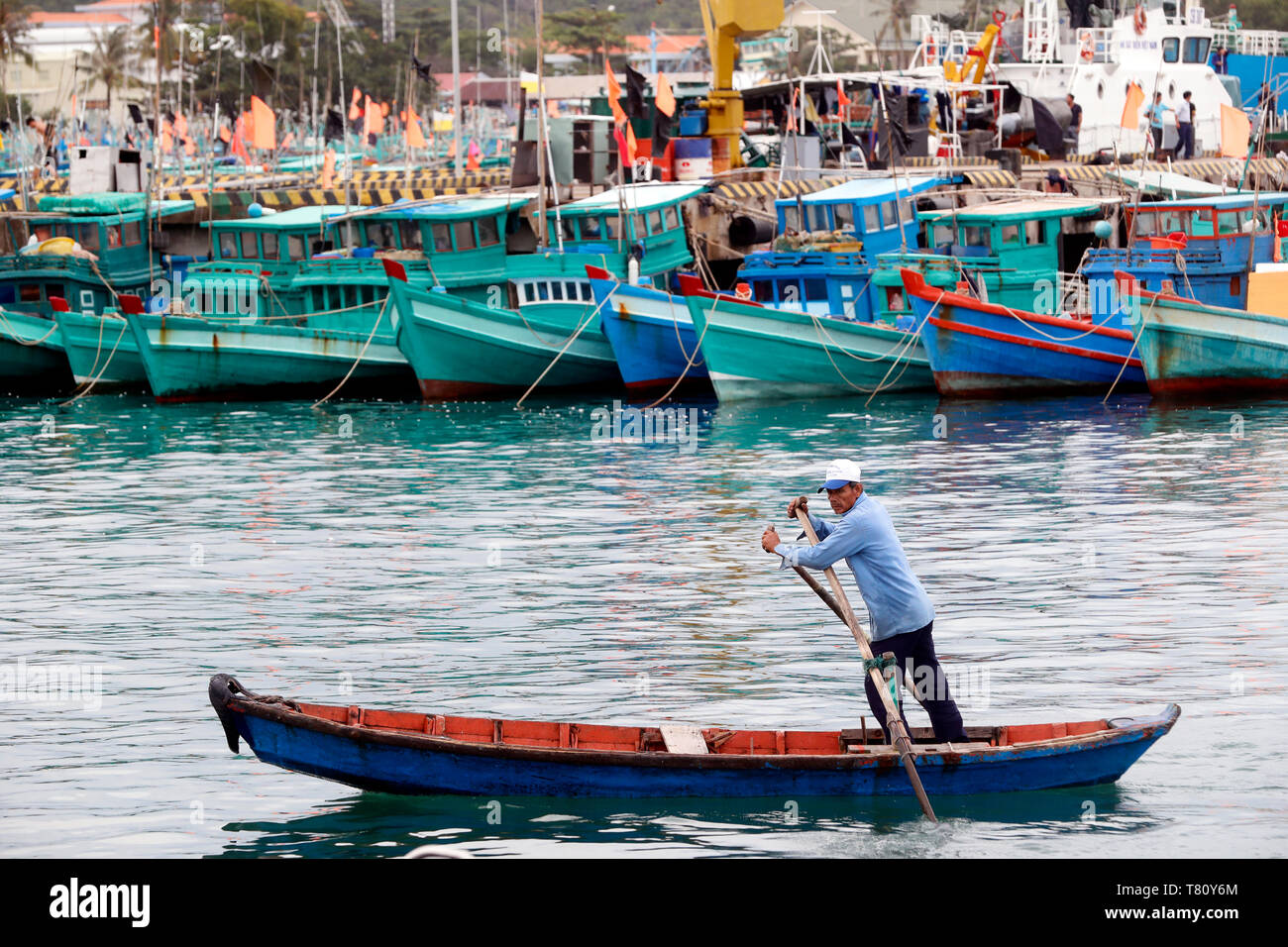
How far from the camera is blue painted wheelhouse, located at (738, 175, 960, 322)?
3428cm

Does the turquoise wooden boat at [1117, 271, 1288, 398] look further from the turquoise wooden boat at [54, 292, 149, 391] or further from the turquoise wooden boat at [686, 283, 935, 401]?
the turquoise wooden boat at [54, 292, 149, 391]

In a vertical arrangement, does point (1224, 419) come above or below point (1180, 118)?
below

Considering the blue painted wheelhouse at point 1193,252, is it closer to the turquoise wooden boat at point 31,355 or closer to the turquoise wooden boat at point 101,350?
the turquoise wooden boat at point 101,350

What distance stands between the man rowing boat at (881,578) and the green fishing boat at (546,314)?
77.4 ft

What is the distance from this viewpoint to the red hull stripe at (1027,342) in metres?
31.7

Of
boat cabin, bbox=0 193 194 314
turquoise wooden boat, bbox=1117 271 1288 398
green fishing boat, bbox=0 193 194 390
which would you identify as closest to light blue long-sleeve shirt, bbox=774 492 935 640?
turquoise wooden boat, bbox=1117 271 1288 398

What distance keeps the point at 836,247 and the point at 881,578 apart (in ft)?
80.6

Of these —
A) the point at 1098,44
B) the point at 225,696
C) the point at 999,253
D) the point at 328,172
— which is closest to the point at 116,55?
the point at 328,172

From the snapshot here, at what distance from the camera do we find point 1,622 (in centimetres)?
1691

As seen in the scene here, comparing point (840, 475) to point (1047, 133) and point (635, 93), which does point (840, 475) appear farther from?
point (1047, 133)

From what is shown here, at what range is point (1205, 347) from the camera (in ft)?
101
